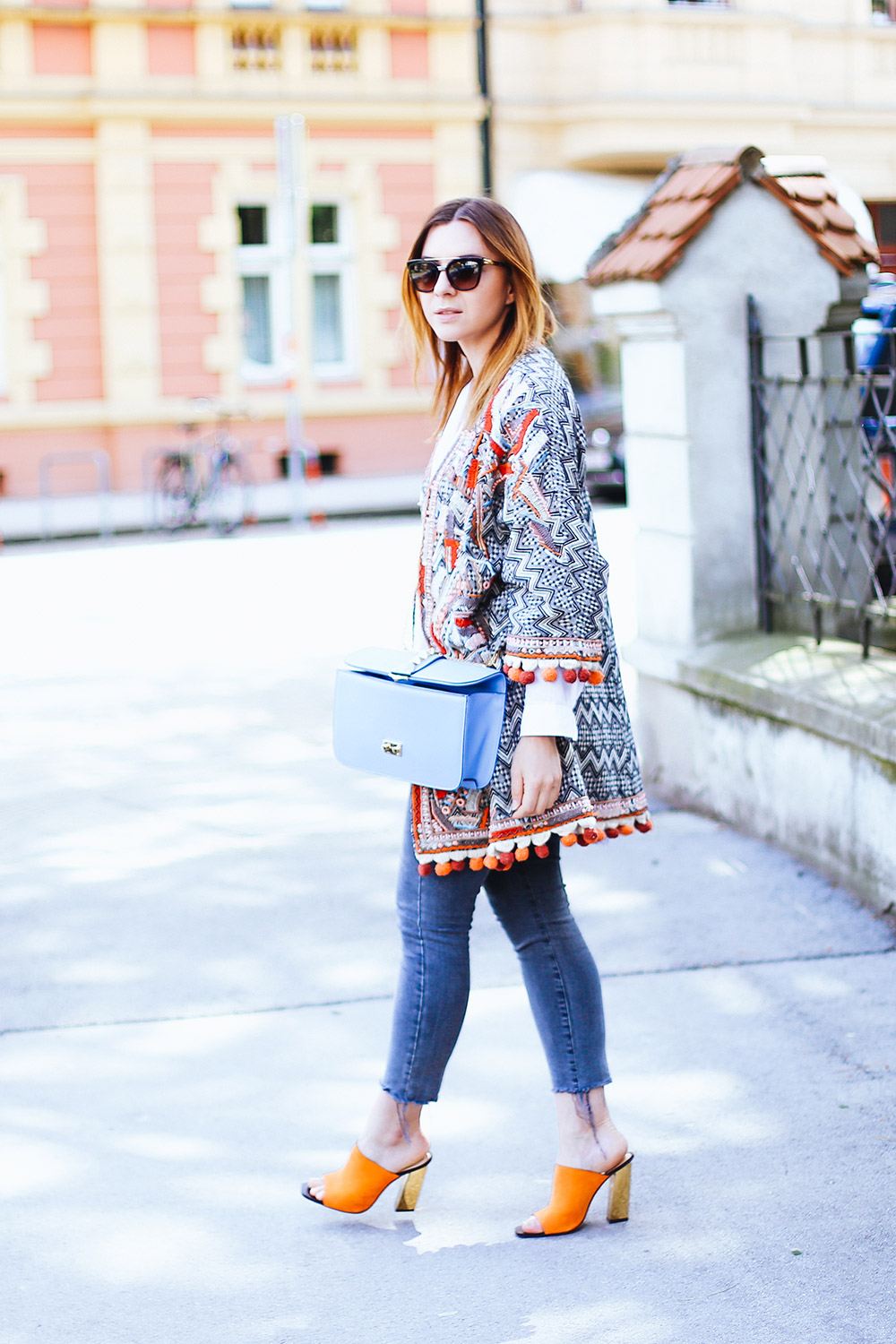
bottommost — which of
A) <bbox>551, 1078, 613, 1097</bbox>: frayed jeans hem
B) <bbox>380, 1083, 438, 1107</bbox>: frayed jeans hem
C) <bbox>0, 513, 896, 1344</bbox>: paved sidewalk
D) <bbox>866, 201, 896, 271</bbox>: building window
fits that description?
<bbox>0, 513, 896, 1344</bbox>: paved sidewalk

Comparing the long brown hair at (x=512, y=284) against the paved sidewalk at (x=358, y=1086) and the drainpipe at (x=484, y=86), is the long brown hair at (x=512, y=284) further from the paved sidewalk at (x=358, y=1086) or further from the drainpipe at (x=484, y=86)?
the drainpipe at (x=484, y=86)

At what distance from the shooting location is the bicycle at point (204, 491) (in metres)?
17.6

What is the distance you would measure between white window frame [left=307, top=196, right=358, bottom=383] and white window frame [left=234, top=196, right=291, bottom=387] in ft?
1.36

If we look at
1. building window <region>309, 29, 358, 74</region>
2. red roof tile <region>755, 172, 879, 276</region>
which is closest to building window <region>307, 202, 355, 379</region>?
building window <region>309, 29, 358, 74</region>

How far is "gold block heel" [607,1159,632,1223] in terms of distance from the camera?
313cm

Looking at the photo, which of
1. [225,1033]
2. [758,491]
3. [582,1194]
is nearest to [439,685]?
[582,1194]

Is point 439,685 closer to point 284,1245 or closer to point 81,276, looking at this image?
point 284,1245

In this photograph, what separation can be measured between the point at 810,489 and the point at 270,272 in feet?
57.4

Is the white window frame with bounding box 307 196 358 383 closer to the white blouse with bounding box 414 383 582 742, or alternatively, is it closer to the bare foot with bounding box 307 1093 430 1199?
the bare foot with bounding box 307 1093 430 1199

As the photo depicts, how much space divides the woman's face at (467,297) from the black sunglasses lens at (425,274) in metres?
0.01

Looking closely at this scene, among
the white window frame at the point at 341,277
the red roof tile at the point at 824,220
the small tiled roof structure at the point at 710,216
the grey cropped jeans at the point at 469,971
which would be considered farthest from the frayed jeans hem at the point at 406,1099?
the white window frame at the point at 341,277

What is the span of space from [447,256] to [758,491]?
9.74 feet

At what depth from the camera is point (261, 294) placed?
22.6 m

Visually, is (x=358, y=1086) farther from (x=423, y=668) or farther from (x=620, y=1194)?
(x=423, y=668)
